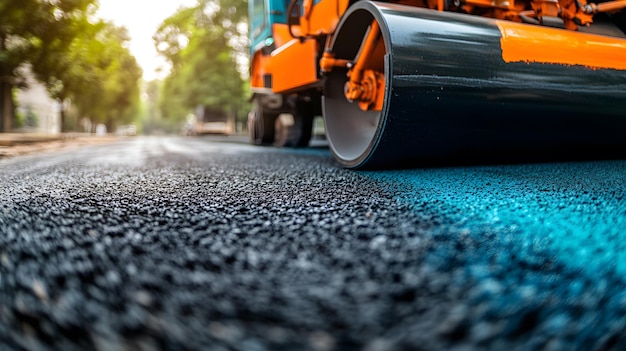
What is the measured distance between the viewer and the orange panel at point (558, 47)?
222 cm

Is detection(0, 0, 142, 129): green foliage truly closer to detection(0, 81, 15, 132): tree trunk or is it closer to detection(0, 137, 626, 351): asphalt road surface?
detection(0, 81, 15, 132): tree trunk

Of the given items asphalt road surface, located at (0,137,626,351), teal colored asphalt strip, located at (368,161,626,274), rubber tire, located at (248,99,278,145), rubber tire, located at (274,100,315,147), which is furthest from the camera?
rubber tire, located at (248,99,278,145)

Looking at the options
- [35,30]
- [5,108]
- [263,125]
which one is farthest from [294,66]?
[5,108]

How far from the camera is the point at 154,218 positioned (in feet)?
4.79

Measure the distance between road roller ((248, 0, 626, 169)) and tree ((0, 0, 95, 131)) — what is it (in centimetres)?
1233

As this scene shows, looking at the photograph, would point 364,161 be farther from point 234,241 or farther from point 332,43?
point 234,241

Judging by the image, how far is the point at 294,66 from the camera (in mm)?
3775

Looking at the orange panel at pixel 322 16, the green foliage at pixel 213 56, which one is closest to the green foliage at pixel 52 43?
the green foliage at pixel 213 56

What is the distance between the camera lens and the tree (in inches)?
464

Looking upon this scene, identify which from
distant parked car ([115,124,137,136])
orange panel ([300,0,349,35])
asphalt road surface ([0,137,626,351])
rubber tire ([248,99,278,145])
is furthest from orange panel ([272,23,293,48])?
distant parked car ([115,124,137,136])

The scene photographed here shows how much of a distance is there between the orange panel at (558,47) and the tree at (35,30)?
13.3 m

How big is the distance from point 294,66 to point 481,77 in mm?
1941

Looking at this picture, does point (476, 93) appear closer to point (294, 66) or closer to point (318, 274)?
point (318, 274)

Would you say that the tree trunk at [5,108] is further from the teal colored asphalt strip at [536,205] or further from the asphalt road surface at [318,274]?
the teal colored asphalt strip at [536,205]
